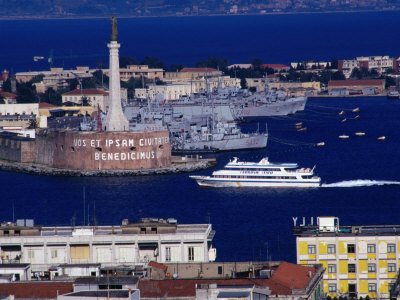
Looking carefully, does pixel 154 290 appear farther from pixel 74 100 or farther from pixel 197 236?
pixel 74 100

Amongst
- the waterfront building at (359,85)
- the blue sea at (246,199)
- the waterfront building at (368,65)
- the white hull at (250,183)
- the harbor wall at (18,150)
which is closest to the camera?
the blue sea at (246,199)

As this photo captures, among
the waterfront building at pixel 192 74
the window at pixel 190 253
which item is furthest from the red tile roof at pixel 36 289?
the waterfront building at pixel 192 74

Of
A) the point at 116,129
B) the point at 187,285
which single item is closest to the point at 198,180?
the point at 116,129

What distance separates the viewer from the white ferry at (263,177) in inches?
2181

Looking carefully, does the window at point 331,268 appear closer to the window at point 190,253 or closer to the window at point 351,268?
the window at point 351,268

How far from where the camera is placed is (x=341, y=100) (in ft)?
357

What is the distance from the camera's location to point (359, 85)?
378 ft

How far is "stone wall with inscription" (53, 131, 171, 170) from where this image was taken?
6209cm

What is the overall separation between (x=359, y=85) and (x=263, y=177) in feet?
198

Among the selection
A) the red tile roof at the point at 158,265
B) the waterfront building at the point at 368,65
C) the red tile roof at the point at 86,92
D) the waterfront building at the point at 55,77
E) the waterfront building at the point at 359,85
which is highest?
the waterfront building at the point at 368,65

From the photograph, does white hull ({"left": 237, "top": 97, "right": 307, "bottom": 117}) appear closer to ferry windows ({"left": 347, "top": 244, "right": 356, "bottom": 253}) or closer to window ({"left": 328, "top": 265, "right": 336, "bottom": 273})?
ferry windows ({"left": 347, "top": 244, "right": 356, "bottom": 253})

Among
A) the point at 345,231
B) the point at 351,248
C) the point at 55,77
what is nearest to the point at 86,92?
the point at 55,77

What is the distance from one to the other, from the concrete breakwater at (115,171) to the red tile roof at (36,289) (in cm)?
3562

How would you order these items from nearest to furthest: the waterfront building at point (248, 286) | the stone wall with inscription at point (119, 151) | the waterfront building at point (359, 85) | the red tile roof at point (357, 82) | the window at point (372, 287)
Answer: the waterfront building at point (248, 286) < the window at point (372, 287) < the stone wall with inscription at point (119, 151) < the waterfront building at point (359, 85) < the red tile roof at point (357, 82)
